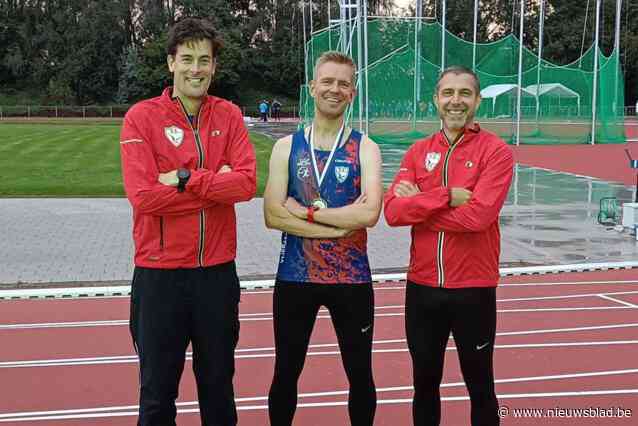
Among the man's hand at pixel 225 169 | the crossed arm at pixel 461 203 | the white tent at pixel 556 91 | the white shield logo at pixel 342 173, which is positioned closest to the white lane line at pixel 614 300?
the crossed arm at pixel 461 203

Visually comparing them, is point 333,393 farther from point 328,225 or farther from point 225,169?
point 225,169

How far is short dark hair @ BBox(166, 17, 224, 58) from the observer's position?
10.9ft

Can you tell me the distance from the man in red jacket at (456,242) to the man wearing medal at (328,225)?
20 centimetres

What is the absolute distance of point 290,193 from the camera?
359cm

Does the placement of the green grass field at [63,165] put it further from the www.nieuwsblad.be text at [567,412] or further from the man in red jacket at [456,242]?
the man in red jacket at [456,242]

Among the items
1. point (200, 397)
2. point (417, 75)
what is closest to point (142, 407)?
point (200, 397)

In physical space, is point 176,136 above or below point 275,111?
below

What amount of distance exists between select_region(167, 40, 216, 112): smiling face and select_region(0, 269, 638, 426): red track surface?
6.27ft

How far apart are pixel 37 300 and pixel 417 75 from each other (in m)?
21.0

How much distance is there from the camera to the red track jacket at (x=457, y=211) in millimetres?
3416

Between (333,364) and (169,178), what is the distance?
7.66 ft

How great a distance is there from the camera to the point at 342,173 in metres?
3.50

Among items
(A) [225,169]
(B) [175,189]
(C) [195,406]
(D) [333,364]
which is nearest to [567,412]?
(D) [333,364]

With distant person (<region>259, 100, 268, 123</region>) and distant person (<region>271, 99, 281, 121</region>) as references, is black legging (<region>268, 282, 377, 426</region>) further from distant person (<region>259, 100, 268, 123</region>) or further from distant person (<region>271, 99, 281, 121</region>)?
distant person (<region>271, 99, 281, 121</region>)
